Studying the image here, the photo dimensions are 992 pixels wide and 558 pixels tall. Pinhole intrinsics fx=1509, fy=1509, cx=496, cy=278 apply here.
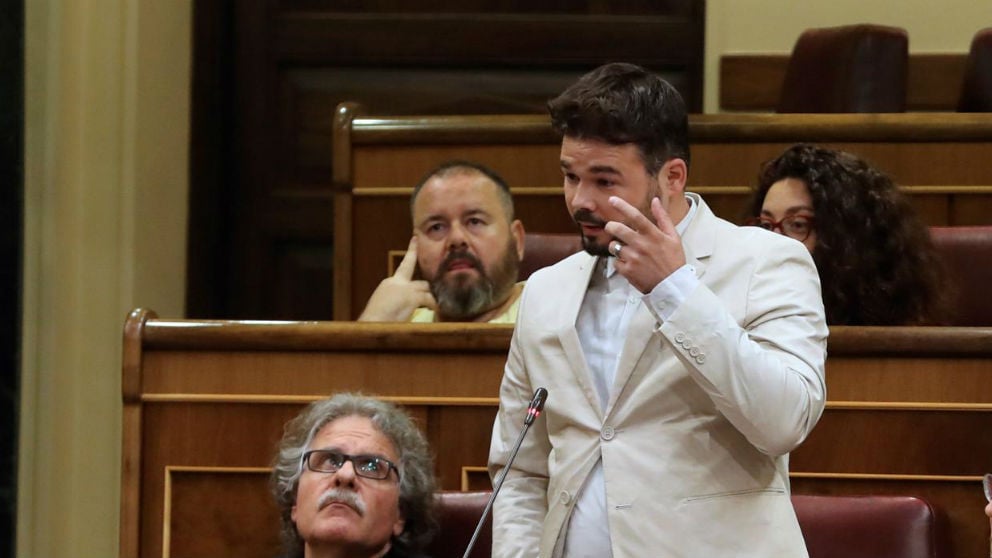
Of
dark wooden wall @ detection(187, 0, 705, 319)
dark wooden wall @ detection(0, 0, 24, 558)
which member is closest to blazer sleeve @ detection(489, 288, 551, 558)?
dark wooden wall @ detection(0, 0, 24, 558)

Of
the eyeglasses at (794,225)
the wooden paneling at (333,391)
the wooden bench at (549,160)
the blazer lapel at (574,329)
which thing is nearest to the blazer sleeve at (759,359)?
the blazer lapel at (574,329)

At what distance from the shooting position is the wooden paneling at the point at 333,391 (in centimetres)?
146

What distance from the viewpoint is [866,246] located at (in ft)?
5.78

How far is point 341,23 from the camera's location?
9.05 ft

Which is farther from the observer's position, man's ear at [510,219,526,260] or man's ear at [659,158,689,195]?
man's ear at [510,219,526,260]

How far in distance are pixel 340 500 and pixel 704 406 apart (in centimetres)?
43

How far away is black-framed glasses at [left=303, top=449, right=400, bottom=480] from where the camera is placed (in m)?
1.38

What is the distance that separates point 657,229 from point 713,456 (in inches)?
6.7

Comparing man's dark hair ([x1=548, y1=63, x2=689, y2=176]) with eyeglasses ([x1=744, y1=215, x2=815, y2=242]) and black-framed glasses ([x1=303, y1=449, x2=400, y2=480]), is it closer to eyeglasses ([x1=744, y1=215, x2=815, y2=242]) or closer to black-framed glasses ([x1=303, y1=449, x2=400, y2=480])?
black-framed glasses ([x1=303, y1=449, x2=400, y2=480])

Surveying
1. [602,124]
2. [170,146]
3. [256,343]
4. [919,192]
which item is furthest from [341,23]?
[602,124]

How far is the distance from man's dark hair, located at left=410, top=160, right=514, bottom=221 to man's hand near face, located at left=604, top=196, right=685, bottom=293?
98 cm

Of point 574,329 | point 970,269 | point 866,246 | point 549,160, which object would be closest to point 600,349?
point 574,329

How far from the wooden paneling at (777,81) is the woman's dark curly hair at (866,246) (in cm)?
96

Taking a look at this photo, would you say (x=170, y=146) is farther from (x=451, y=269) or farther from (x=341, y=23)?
(x=451, y=269)
